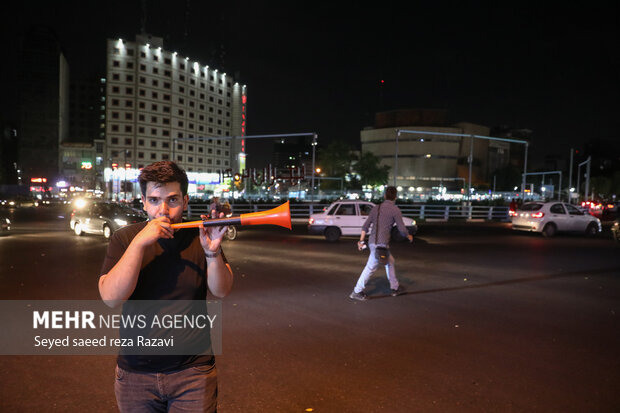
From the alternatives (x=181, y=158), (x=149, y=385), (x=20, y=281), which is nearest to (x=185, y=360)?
(x=149, y=385)

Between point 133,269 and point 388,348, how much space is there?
379 centimetres

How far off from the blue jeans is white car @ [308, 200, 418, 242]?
15.2 meters

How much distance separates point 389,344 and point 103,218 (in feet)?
48.9

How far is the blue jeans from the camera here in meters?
2.02

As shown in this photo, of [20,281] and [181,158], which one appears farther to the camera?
[181,158]

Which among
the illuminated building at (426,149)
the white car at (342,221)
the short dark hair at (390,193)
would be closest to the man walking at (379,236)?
the short dark hair at (390,193)

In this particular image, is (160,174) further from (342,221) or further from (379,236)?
(342,221)

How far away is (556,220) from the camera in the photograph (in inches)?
765

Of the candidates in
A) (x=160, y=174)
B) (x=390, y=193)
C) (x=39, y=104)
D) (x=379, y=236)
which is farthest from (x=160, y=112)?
(x=160, y=174)

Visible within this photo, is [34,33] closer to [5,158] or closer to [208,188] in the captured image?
[5,158]

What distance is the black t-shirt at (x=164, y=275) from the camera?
6.66ft

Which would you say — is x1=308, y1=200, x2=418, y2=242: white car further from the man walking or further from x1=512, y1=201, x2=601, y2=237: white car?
the man walking

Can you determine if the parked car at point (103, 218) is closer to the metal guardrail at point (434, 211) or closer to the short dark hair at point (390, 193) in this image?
the short dark hair at point (390, 193)

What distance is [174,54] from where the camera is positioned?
91625 mm
